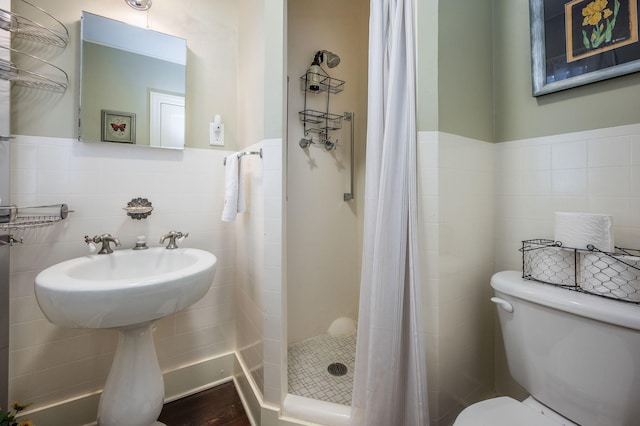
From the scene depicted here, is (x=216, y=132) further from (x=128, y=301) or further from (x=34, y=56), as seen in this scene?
(x=128, y=301)

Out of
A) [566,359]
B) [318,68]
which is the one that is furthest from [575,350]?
[318,68]

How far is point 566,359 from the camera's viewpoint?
2.60ft

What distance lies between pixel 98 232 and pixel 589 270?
1978 mm

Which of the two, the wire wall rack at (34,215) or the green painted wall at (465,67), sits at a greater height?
the green painted wall at (465,67)

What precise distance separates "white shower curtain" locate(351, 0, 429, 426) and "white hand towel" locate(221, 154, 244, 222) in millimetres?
716

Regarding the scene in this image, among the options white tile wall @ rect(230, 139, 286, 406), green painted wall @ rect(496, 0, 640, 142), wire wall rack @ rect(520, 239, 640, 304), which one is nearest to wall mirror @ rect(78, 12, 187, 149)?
white tile wall @ rect(230, 139, 286, 406)

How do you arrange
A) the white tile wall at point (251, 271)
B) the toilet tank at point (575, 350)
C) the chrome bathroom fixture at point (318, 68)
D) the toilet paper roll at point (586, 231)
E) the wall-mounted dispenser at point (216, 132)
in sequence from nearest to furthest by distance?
1. the toilet tank at point (575, 350)
2. the toilet paper roll at point (586, 231)
3. the white tile wall at point (251, 271)
4. the wall-mounted dispenser at point (216, 132)
5. the chrome bathroom fixture at point (318, 68)

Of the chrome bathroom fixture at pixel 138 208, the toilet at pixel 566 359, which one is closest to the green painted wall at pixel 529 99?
the toilet at pixel 566 359

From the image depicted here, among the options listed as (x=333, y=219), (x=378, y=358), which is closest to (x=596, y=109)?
(x=378, y=358)

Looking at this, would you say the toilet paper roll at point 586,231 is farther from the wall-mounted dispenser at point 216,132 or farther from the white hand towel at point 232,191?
the wall-mounted dispenser at point 216,132

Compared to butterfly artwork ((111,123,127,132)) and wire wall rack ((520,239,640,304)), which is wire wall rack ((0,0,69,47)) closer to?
butterfly artwork ((111,123,127,132))

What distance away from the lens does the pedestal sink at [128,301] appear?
0.77 m

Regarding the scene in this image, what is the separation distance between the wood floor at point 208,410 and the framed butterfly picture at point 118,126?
1374 mm

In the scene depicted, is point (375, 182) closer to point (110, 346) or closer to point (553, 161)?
point (553, 161)
